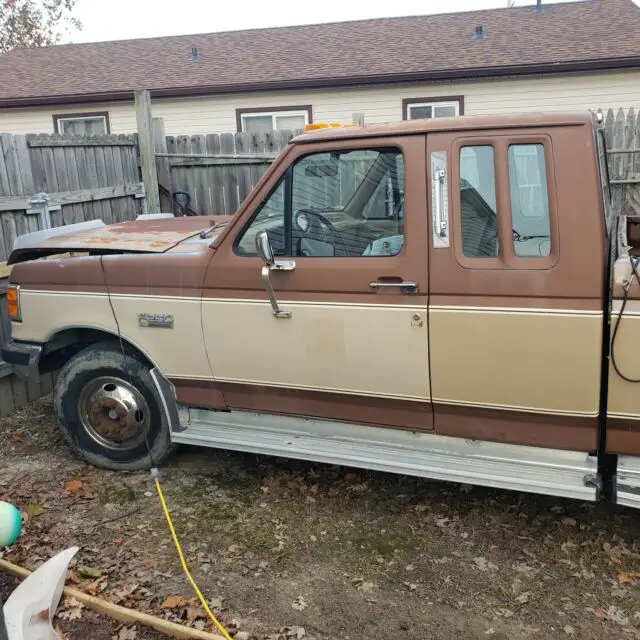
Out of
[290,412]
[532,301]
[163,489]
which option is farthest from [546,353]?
[163,489]

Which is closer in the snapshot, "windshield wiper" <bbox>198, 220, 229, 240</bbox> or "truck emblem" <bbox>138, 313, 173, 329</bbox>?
"truck emblem" <bbox>138, 313, 173, 329</bbox>

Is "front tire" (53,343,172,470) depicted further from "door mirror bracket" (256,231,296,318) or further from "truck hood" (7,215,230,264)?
"door mirror bracket" (256,231,296,318)

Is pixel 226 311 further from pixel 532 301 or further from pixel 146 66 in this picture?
pixel 146 66

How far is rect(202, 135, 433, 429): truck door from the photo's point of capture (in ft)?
11.7

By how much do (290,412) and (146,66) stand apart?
13.1 meters

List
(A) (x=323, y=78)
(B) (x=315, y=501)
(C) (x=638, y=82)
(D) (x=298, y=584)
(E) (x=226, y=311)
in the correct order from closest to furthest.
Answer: (D) (x=298, y=584) < (E) (x=226, y=311) < (B) (x=315, y=501) < (C) (x=638, y=82) < (A) (x=323, y=78)

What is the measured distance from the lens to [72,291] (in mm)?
4430

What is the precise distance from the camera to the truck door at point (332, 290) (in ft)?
11.7

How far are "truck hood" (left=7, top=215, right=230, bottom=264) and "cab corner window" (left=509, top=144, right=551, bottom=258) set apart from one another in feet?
6.56

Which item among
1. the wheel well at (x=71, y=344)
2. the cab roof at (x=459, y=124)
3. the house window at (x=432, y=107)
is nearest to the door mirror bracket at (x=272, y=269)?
the cab roof at (x=459, y=124)

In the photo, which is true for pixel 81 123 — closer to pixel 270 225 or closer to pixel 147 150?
pixel 147 150

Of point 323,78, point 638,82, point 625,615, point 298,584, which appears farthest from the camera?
point 323,78

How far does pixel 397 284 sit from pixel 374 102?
10082 mm

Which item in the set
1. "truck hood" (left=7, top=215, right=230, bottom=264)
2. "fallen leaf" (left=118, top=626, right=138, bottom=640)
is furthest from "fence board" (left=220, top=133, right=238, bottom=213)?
"fallen leaf" (left=118, top=626, right=138, bottom=640)
